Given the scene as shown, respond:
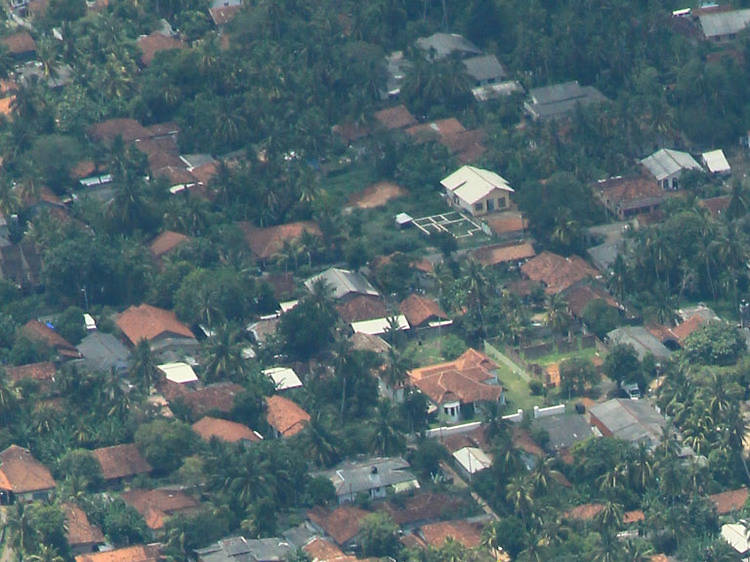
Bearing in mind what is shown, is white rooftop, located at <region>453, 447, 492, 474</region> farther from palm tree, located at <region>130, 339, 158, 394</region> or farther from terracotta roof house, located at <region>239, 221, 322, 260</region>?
terracotta roof house, located at <region>239, 221, 322, 260</region>

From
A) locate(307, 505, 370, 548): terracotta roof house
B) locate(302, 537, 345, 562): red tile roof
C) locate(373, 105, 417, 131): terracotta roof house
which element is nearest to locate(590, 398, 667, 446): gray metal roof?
locate(307, 505, 370, 548): terracotta roof house

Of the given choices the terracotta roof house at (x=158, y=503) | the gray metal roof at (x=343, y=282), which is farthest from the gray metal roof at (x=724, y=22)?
the terracotta roof house at (x=158, y=503)

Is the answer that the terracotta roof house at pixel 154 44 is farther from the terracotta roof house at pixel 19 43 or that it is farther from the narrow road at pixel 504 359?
the narrow road at pixel 504 359

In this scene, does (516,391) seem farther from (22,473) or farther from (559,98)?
(559,98)

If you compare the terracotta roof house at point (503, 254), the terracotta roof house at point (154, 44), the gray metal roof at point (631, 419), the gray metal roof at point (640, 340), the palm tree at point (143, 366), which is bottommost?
the gray metal roof at point (631, 419)

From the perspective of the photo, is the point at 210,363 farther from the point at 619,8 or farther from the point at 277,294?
the point at 619,8

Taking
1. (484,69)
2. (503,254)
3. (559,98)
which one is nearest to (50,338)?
(503,254)
